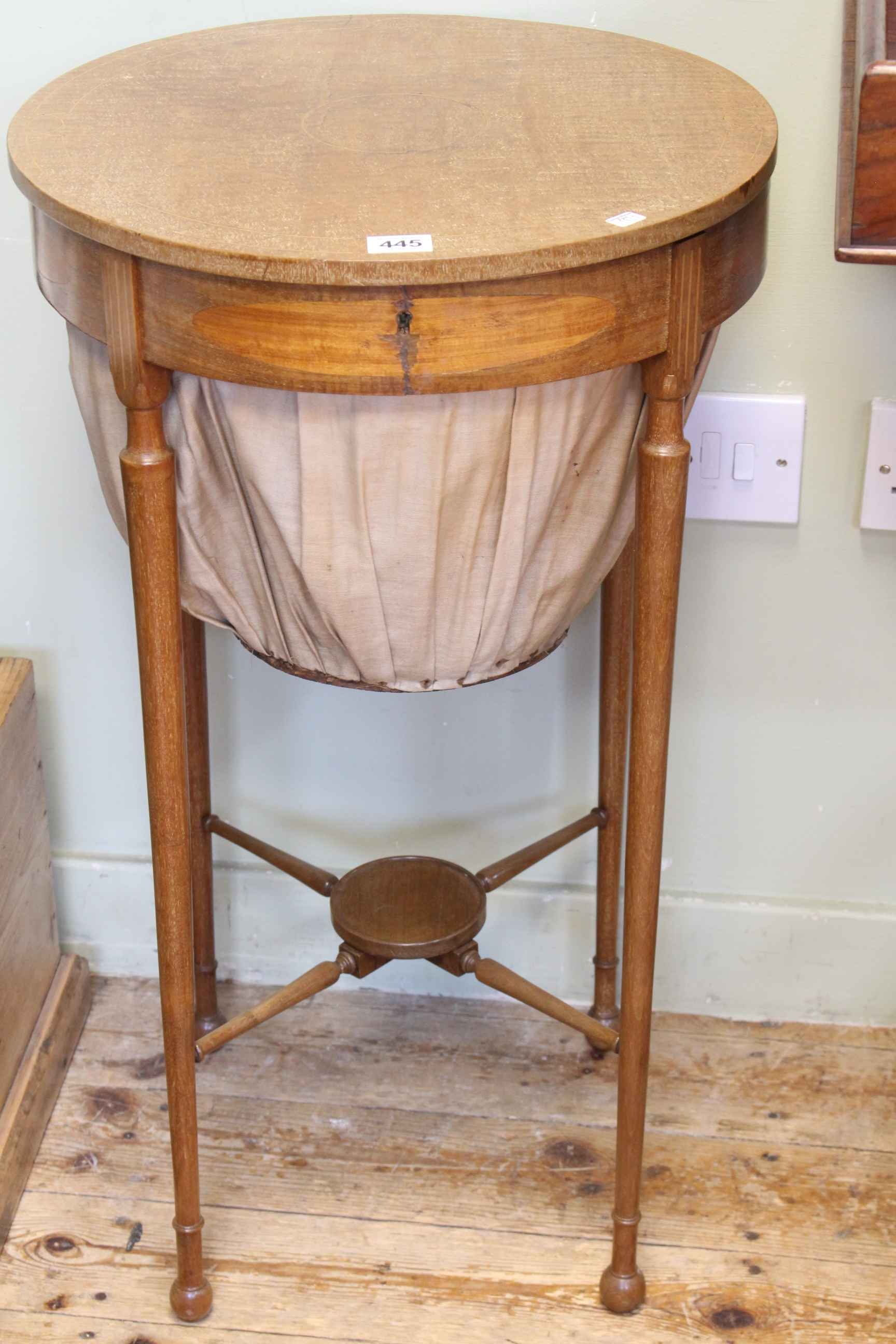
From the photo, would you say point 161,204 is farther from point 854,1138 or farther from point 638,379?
point 854,1138

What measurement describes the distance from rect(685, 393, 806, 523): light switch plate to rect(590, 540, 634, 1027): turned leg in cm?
9

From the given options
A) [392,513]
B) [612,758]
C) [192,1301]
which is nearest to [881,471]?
[612,758]

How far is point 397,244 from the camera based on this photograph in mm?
762

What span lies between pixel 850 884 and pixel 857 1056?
0.16 m

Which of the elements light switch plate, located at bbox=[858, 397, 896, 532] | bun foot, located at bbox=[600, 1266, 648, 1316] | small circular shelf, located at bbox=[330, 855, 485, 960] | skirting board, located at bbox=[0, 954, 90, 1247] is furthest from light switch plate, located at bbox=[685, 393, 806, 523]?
skirting board, located at bbox=[0, 954, 90, 1247]

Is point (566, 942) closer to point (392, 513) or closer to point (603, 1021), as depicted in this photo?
point (603, 1021)

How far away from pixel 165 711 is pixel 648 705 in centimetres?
31

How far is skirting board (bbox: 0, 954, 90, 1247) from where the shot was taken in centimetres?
121

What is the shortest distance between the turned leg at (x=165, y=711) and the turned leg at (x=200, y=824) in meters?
A: 0.20

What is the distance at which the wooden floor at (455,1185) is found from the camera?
1.14 metres

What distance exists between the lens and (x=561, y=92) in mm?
972

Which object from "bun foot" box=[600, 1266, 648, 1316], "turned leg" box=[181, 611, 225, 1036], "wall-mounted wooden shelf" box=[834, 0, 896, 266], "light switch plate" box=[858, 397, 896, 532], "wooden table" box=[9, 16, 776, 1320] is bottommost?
"bun foot" box=[600, 1266, 648, 1316]

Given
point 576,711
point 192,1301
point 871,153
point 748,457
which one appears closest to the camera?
point 871,153

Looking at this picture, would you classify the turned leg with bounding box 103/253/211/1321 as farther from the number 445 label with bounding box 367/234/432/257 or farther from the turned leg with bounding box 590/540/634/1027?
the turned leg with bounding box 590/540/634/1027
